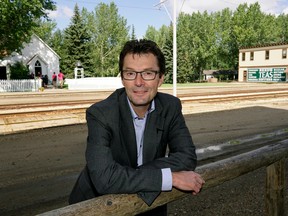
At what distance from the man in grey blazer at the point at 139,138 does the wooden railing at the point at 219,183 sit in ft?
0.27

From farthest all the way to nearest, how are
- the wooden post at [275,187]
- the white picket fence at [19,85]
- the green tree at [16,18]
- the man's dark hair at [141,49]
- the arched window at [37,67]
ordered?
the arched window at [37,67]
the white picket fence at [19,85]
the green tree at [16,18]
the wooden post at [275,187]
the man's dark hair at [141,49]

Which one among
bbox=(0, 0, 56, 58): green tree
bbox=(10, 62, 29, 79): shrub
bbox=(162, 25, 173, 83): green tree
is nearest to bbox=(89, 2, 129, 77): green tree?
bbox=(162, 25, 173, 83): green tree

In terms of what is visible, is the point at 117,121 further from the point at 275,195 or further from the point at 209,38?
the point at 209,38

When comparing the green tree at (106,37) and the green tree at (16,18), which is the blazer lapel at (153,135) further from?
the green tree at (106,37)

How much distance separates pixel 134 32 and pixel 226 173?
2855 inches

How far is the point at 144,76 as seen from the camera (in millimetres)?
2137

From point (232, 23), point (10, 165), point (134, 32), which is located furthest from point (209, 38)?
point (10, 165)

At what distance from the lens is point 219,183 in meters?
2.14

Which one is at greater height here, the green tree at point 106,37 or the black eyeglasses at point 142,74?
the green tree at point 106,37

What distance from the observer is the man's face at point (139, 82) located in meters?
2.11

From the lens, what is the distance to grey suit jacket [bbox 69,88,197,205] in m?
1.75

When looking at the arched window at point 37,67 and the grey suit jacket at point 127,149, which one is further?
the arched window at point 37,67

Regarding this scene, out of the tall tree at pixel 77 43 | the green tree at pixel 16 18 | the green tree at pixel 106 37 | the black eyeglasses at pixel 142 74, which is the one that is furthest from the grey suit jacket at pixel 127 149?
the green tree at pixel 106 37

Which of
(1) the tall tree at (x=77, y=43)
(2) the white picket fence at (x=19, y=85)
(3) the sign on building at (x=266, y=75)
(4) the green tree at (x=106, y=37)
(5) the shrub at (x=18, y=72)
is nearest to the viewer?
(2) the white picket fence at (x=19, y=85)
